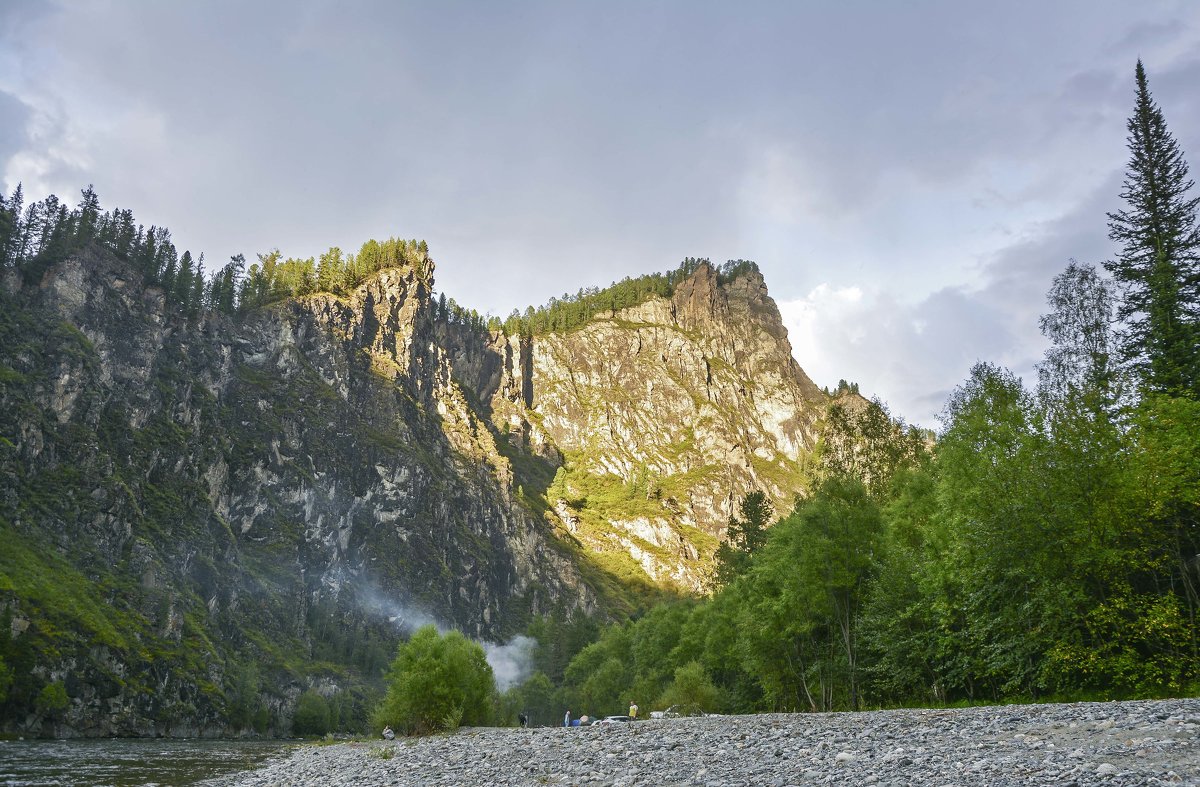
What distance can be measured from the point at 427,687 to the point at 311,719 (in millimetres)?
94953

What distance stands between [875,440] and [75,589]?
137m

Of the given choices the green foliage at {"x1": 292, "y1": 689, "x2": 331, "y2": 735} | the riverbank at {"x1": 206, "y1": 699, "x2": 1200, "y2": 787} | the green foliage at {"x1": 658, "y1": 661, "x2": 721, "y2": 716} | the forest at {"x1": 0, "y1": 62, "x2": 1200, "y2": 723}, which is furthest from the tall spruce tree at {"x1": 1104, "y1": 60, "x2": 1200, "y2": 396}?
the green foliage at {"x1": 292, "y1": 689, "x2": 331, "y2": 735}

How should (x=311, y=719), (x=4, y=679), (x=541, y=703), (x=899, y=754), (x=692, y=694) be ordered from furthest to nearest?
(x=541, y=703) → (x=311, y=719) → (x=4, y=679) → (x=692, y=694) → (x=899, y=754)

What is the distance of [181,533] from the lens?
17250cm

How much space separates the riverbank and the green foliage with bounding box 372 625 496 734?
44.3 m

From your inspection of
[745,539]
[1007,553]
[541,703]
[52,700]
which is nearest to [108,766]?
[52,700]

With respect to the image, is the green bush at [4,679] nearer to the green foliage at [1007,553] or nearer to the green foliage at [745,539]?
the green foliage at [1007,553]

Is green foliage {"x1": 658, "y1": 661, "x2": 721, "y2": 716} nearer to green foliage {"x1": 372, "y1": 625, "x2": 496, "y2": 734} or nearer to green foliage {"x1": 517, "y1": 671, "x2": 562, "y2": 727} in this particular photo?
green foliage {"x1": 372, "y1": 625, "x2": 496, "y2": 734}

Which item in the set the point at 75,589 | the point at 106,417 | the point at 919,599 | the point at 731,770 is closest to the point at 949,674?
the point at 919,599

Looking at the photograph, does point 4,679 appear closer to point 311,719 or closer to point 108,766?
point 108,766

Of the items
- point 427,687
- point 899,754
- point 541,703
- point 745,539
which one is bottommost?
point 541,703

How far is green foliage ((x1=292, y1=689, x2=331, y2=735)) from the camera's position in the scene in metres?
154

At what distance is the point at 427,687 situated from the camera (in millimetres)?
78875

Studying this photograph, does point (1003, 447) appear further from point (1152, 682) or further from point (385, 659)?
point (385, 659)
